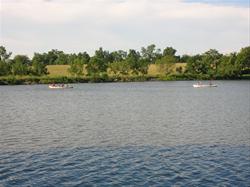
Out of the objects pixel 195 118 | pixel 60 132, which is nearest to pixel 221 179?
pixel 60 132

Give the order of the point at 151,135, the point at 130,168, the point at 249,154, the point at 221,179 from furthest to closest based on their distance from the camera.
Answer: the point at 151,135, the point at 249,154, the point at 130,168, the point at 221,179

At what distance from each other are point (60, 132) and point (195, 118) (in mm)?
21197

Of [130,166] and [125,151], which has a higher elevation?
[125,151]

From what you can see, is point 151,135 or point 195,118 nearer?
point 151,135

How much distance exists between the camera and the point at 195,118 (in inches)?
2411

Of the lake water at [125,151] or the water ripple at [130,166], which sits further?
the lake water at [125,151]

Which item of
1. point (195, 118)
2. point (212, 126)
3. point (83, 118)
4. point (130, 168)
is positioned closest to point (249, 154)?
point (130, 168)

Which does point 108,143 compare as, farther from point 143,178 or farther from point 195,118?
point 195,118

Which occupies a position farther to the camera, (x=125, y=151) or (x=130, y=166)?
(x=125, y=151)

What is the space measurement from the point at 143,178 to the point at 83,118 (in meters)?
33.8

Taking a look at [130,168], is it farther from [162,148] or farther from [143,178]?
[162,148]

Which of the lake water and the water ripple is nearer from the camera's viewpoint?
the water ripple

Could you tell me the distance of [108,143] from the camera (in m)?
40.7

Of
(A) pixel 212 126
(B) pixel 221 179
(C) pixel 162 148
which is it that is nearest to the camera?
(B) pixel 221 179
